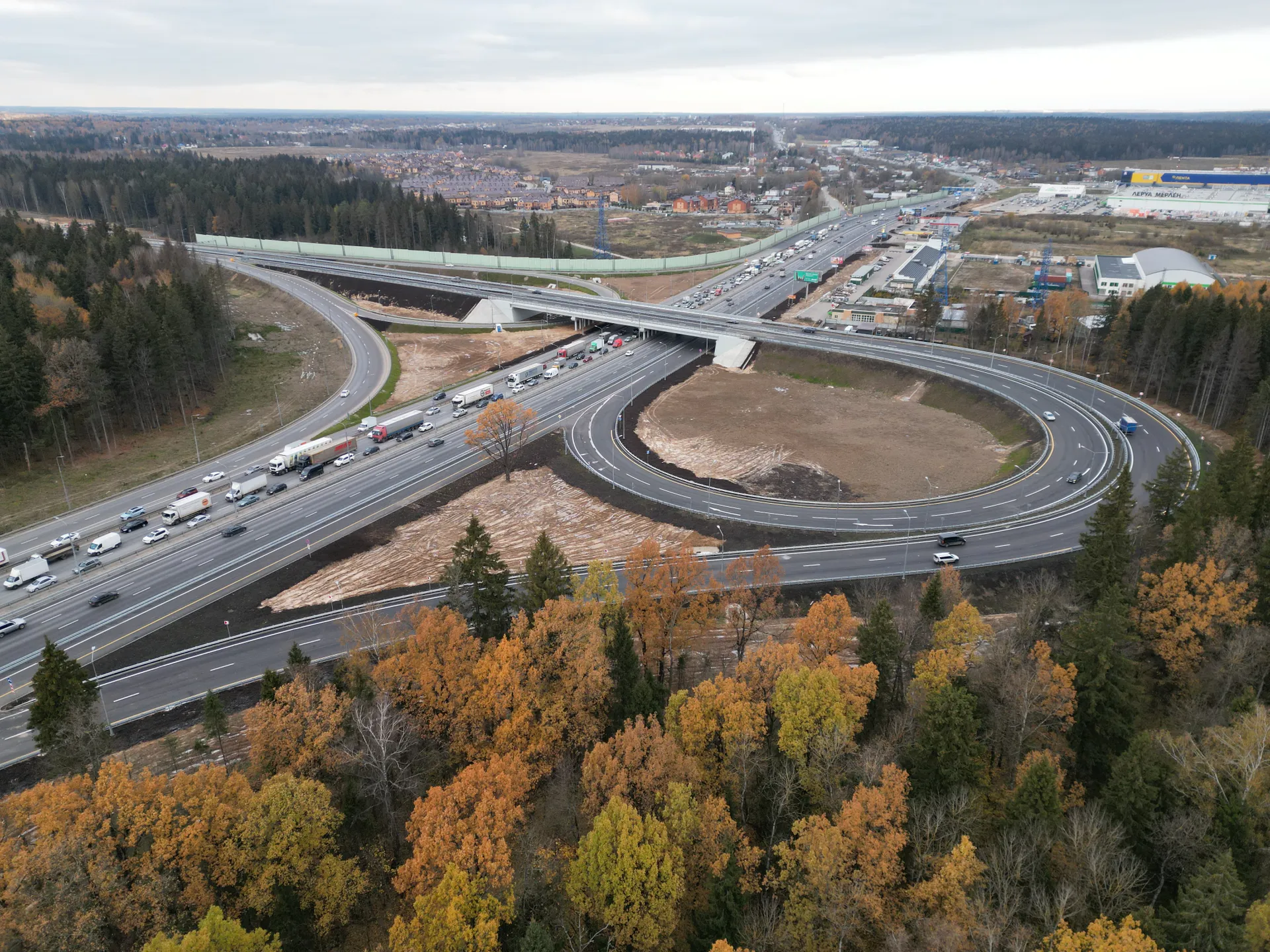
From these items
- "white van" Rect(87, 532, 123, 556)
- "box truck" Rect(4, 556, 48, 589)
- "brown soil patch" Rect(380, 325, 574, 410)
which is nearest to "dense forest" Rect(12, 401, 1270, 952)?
"box truck" Rect(4, 556, 48, 589)

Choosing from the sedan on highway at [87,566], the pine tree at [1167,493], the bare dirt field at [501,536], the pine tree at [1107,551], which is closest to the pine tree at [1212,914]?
the pine tree at [1107,551]

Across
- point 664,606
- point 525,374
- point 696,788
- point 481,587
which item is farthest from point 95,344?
point 696,788

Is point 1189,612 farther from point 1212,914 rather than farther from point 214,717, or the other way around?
point 214,717

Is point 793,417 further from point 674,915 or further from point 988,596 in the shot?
point 674,915

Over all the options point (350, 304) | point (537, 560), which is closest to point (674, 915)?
point (537, 560)

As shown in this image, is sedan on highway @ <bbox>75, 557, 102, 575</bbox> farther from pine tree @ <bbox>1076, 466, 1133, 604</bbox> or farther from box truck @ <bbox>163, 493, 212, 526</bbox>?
pine tree @ <bbox>1076, 466, 1133, 604</bbox>

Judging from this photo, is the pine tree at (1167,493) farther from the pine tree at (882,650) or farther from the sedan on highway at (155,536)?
the sedan on highway at (155,536)
